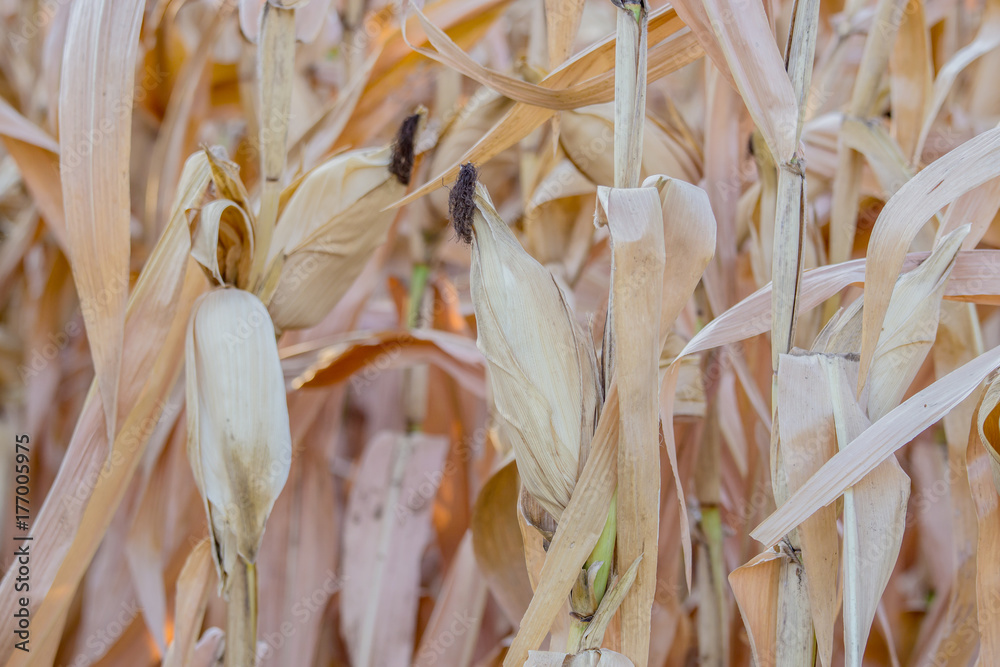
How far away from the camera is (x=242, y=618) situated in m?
0.35

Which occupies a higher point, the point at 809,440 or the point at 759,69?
the point at 759,69

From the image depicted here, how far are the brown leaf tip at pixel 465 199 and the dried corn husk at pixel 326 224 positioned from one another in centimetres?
11

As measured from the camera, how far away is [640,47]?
0.28 metres

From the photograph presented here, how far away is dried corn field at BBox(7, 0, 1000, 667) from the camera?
0.92 feet

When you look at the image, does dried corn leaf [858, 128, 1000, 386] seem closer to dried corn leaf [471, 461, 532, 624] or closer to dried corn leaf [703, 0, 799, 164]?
dried corn leaf [703, 0, 799, 164]

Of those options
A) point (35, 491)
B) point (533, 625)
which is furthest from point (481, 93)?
point (35, 491)

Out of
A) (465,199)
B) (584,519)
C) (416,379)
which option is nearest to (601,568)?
(584,519)

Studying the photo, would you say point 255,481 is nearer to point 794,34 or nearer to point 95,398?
point 95,398

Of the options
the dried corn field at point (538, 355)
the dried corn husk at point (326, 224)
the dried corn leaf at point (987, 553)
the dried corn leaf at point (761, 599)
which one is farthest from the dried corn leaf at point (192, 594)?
the dried corn leaf at point (987, 553)

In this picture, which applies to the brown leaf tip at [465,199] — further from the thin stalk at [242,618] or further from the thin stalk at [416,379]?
the thin stalk at [416,379]

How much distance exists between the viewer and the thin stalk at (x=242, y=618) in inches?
13.6

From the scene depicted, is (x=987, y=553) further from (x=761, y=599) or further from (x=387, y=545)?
(x=387, y=545)

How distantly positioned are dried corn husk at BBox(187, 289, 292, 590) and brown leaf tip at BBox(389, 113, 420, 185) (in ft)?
0.37

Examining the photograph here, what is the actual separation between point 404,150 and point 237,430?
0.54ft
